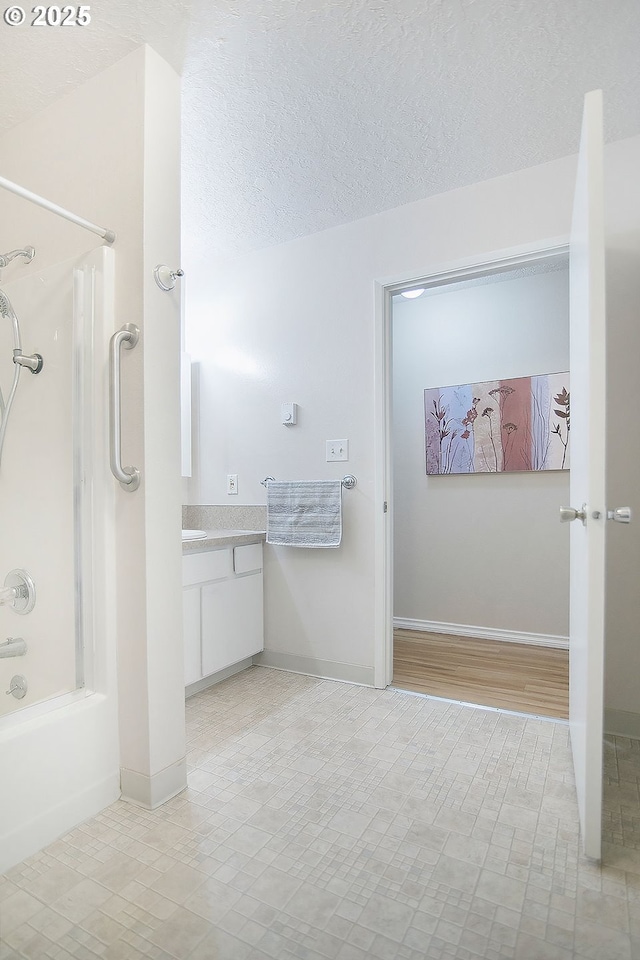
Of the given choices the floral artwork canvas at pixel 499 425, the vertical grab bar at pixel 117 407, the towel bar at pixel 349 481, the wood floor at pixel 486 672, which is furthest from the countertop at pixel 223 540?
the floral artwork canvas at pixel 499 425

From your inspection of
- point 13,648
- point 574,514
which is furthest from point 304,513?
point 574,514

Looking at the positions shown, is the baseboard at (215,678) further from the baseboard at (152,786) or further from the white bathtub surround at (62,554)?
the white bathtub surround at (62,554)

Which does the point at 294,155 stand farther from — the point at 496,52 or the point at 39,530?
the point at 39,530

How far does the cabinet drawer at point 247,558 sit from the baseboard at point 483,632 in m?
1.45

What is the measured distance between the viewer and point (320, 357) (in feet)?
9.00

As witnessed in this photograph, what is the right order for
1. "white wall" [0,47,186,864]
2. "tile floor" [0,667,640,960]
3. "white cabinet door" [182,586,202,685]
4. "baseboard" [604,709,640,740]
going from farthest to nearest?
"white cabinet door" [182,586,202,685]
"baseboard" [604,709,640,740]
"white wall" [0,47,186,864]
"tile floor" [0,667,640,960]

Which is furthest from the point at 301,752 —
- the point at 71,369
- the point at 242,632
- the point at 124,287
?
the point at 124,287

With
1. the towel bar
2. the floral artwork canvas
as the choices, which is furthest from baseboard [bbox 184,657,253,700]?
the floral artwork canvas

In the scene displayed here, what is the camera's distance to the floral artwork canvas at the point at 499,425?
333 centimetres

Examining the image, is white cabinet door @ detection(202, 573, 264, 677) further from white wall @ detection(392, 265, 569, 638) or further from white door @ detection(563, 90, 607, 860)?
white door @ detection(563, 90, 607, 860)

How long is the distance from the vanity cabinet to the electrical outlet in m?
0.63

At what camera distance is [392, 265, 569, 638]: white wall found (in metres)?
3.35

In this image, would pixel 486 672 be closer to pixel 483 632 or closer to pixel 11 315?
pixel 483 632

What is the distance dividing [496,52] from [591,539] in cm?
152
